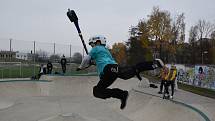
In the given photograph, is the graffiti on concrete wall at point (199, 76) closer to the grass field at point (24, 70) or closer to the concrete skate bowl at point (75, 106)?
the concrete skate bowl at point (75, 106)

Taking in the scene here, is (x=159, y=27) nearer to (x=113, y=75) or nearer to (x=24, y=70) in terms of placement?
(x=24, y=70)

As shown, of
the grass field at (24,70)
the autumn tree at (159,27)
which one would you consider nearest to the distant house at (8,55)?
the grass field at (24,70)

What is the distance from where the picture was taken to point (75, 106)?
1418 centimetres

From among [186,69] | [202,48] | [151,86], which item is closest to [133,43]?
[202,48]

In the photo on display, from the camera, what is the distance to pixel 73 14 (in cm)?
645

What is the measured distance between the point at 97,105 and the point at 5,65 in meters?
22.3

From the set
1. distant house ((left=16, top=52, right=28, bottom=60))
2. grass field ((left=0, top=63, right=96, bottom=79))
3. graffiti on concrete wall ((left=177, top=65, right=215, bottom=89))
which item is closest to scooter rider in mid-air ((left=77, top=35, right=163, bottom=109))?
graffiti on concrete wall ((left=177, top=65, right=215, bottom=89))

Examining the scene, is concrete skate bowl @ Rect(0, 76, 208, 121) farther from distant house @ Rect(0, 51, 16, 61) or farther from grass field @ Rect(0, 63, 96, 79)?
distant house @ Rect(0, 51, 16, 61)

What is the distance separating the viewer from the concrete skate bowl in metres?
10.5

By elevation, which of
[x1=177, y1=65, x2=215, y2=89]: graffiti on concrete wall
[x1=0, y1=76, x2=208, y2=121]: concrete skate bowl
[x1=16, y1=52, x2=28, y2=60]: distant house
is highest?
[x1=16, y1=52, x2=28, y2=60]: distant house

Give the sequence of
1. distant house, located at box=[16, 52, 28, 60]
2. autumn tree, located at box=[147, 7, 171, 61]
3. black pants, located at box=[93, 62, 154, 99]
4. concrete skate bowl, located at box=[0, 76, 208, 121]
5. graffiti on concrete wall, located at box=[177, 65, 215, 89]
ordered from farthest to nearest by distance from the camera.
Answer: autumn tree, located at box=[147, 7, 171, 61] → distant house, located at box=[16, 52, 28, 60] → graffiti on concrete wall, located at box=[177, 65, 215, 89] → concrete skate bowl, located at box=[0, 76, 208, 121] → black pants, located at box=[93, 62, 154, 99]

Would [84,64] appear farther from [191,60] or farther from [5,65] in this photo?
[191,60]

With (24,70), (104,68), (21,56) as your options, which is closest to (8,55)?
(21,56)

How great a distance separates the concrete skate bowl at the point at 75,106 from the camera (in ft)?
34.3
